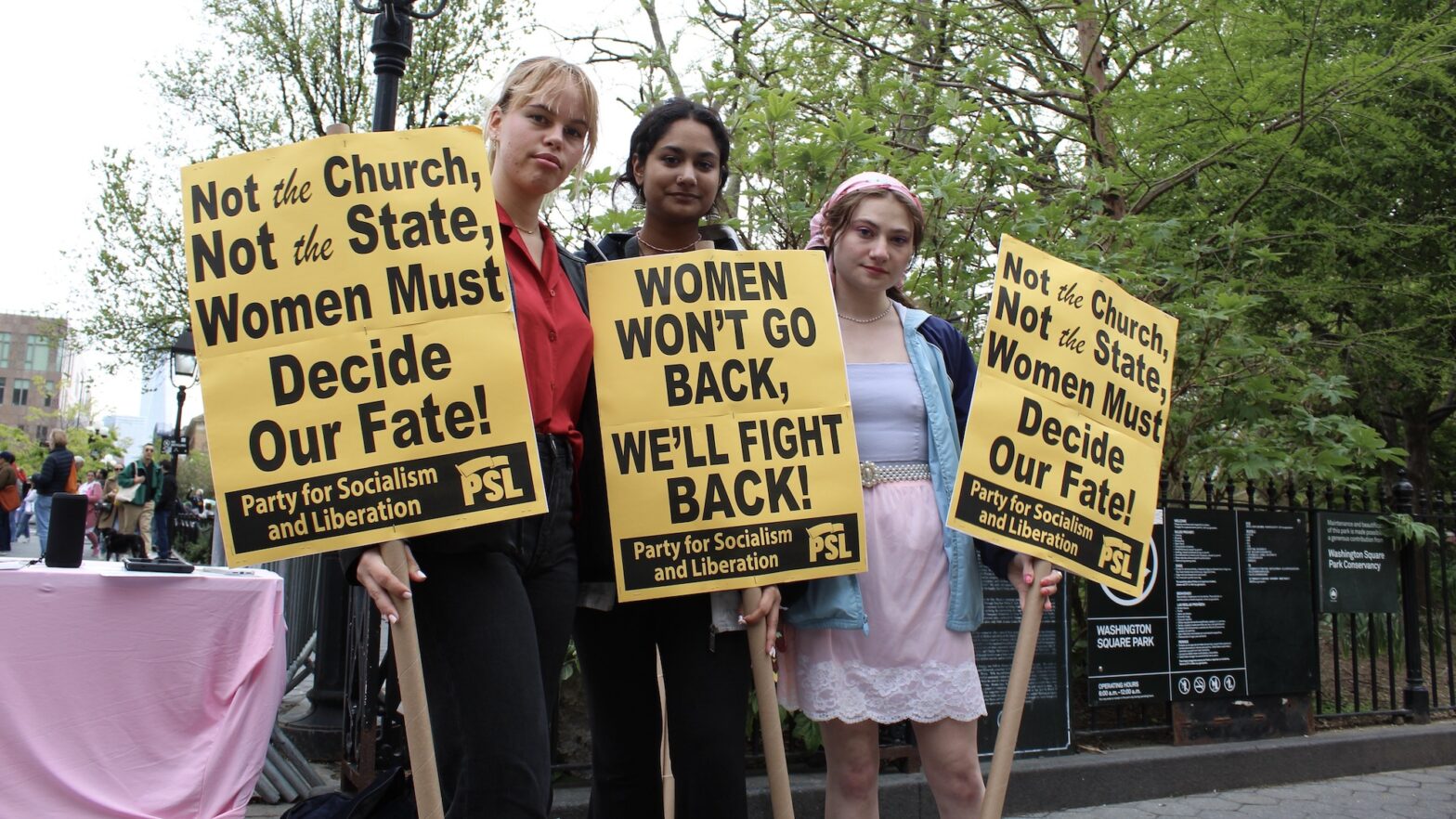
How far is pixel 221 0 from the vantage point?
20.0 metres

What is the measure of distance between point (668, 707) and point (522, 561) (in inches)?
19.4

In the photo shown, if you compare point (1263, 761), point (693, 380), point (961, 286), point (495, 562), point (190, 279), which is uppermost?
point (961, 286)

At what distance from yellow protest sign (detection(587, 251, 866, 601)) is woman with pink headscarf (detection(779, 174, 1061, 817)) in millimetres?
193

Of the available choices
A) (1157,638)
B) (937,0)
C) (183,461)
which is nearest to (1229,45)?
(937,0)

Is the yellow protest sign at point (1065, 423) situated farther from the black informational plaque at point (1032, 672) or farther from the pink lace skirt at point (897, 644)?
the black informational plaque at point (1032, 672)

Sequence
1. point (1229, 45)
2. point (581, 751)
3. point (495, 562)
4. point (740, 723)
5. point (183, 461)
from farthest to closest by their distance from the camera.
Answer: point (183, 461)
point (1229, 45)
point (581, 751)
point (740, 723)
point (495, 562)

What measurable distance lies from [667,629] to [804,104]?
535cm

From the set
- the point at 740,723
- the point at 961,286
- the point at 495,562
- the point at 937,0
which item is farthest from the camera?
the point at 937,0

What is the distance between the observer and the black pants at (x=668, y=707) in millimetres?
2344

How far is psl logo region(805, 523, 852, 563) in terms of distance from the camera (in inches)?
98.8

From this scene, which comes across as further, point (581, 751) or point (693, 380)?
point (581, 751)

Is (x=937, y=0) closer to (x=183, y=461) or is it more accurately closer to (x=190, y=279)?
(x=190, y=279)

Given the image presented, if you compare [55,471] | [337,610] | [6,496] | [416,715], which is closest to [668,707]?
[416,715]

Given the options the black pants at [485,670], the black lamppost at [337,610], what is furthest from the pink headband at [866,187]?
the black lamppost at [337,610]
